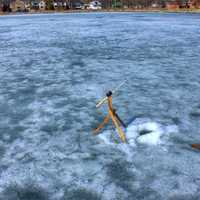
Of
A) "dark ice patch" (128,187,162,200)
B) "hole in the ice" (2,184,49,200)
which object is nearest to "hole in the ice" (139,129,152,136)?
"dark ice patch" (128,187,162,200)

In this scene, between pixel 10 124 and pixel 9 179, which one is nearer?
pixel 9 179

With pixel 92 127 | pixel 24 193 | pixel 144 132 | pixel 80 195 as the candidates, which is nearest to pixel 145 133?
pixel 144 132

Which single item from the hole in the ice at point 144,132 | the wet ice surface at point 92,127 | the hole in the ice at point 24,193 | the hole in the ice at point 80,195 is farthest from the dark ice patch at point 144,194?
the hole in the ice at point 144,132

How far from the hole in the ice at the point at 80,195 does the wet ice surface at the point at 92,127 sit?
0.05 feet

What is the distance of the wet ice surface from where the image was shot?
4.67 metres

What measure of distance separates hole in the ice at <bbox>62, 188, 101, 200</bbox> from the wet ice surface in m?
0.02

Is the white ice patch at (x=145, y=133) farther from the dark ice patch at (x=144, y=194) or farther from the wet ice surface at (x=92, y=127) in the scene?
the dark ice patch at (x=144, y=194)

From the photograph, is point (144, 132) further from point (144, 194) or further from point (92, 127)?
point (144, 194)

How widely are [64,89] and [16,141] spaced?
3.96 m

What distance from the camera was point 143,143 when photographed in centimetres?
595

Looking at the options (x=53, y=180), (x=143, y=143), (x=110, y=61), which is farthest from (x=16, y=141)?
(x=110, y=61)

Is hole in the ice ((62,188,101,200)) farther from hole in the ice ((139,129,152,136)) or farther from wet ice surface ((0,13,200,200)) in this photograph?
hole in the ice ((139,129,152,136))

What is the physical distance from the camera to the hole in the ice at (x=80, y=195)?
4.37 metres

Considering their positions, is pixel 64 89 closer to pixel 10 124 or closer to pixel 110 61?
pixel 10 124
